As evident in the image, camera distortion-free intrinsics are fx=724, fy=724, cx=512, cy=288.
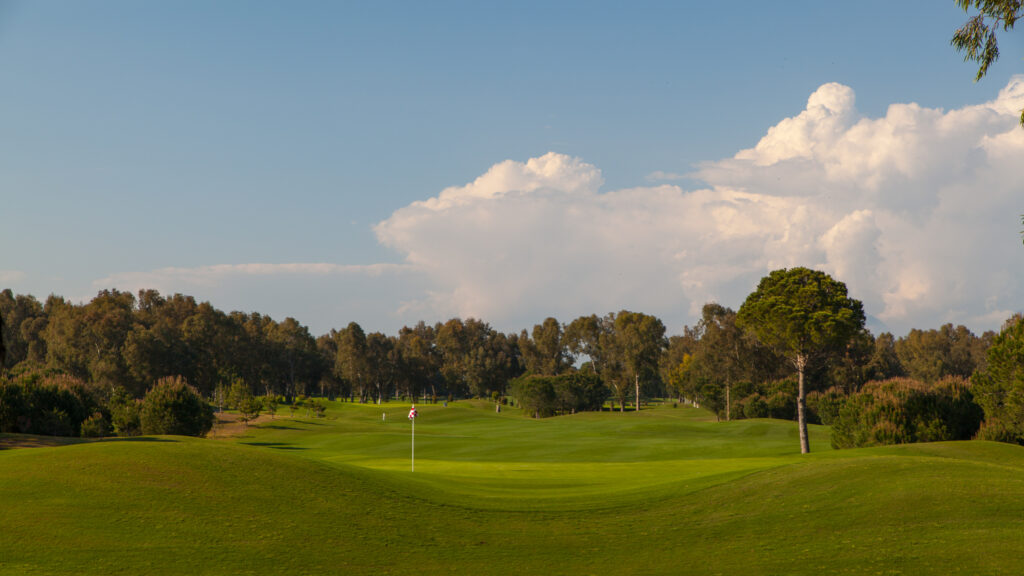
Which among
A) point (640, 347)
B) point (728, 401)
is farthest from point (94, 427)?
point (640, 347)

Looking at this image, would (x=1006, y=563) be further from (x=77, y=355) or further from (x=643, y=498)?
(x=77, y=355)

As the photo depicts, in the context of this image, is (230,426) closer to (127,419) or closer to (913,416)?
(127,419)

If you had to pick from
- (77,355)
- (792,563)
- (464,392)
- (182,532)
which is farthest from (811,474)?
(464,392)

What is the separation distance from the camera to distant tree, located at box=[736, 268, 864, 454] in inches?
1932

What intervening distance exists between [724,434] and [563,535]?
51.2 m

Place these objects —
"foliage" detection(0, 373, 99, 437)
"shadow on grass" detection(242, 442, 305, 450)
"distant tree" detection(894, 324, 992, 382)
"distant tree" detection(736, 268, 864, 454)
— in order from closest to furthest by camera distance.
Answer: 1. "foliage" detection(0, 373, 99, 437)
2. "distant tree" detection(736, 268, 864, 454)
3. "shadow on grass" detection(242, 442, 305, 450)
4. "distant tree" detection(894, 324, 992, 382)

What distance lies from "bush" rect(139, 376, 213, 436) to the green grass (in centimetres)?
3305

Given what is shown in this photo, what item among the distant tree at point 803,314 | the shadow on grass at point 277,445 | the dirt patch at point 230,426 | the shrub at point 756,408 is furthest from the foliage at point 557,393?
the distant tree at point 803,314

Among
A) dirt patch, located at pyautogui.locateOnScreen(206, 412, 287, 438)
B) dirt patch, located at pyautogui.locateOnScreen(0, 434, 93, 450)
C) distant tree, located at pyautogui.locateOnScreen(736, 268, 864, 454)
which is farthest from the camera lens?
dirt patch, located at pyautogui.locateOnScreen(206, 412, 287, 438)

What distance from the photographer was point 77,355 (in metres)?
104

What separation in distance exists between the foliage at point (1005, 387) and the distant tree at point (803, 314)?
9021mm

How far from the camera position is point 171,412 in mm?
52812

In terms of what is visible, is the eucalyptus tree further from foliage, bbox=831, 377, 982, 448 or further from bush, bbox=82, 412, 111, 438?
bush, bbox=82, 412, 111, 438

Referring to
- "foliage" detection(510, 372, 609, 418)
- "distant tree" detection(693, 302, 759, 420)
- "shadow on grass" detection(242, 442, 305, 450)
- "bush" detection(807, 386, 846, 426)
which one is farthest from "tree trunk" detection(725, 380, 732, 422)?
"shadow on grass" detection(242, 442, 305, 450)
